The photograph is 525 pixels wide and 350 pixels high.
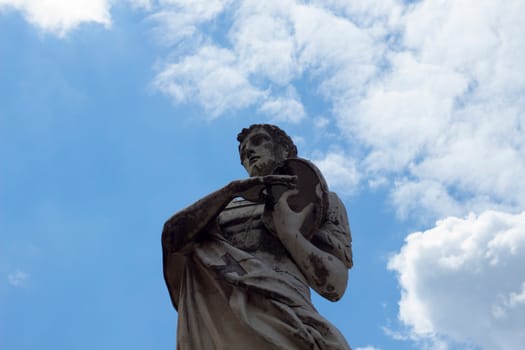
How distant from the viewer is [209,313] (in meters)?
7.59

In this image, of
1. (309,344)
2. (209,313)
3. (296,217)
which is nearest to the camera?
(309,344)

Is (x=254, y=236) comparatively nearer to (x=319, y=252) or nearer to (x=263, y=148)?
(x=319, y=252)

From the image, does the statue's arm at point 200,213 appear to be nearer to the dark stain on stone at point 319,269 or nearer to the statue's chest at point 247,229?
the statue's chest at point 247,229

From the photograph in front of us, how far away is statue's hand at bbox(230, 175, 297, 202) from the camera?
Result: 25.8ft

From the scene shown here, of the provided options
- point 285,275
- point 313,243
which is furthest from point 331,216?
point 285,275

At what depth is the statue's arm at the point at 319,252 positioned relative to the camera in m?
7.93

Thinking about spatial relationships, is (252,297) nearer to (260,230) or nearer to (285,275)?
(285,275)

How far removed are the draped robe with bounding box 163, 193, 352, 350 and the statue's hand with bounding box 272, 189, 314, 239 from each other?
0.17 m

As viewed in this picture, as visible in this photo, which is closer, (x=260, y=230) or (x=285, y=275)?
(x=285, y=275)

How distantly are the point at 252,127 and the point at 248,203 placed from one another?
2.82ft

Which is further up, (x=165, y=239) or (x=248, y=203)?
(x=248, y=203)

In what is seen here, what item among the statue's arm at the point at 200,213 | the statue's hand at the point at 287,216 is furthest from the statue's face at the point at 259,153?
the statue's arm at the point at 200,213

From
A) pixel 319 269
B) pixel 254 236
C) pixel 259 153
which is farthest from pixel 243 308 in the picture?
pixel 259 153

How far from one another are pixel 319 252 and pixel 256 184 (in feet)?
2.57
